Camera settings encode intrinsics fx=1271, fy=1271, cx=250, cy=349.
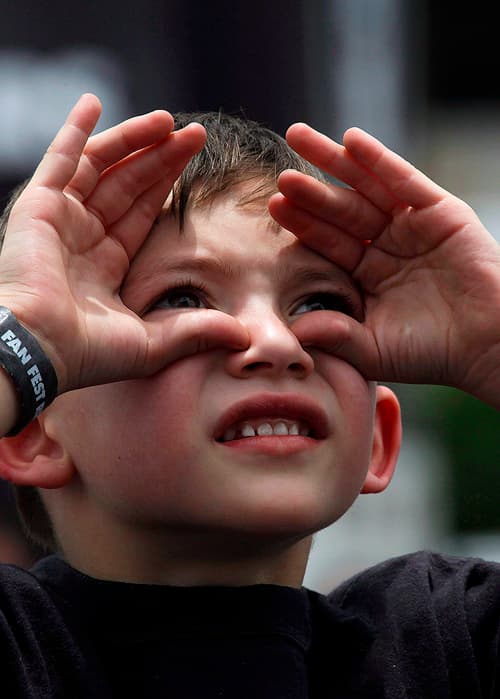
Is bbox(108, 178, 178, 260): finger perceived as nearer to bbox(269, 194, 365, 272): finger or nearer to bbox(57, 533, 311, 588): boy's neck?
bbox(269, 194, 365, 272): finger

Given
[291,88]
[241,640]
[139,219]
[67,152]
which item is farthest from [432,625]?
[291,88]

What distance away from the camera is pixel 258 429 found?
4.67 ft

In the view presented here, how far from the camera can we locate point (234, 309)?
1.46 m

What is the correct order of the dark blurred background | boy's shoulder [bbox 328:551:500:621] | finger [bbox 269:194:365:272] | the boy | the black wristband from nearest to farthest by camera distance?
the black wristband → the boy → finger [bbox 269:194:365:272] → boy's shoulder [bbox 328:551:500:621] → the dark blurred background

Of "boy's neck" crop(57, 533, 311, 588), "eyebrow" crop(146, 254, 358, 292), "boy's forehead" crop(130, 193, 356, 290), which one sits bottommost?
"boy's neck" crop(57, 533, 311, 588)

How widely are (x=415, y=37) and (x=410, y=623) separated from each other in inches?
107

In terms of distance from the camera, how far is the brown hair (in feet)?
5.06

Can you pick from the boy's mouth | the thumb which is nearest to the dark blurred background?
the thumb

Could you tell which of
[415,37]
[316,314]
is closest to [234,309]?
[316,314]

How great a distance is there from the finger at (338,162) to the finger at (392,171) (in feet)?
0.05

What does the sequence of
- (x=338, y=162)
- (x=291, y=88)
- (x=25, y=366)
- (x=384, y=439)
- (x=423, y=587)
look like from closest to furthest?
(x=25, y=366) → (x=338, y=162) → (x=423, y=587) → (x=384, y=439) → (x=291, y=88)

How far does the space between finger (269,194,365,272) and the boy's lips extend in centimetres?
21

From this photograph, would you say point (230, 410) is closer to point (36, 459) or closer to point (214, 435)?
point (214, 435)

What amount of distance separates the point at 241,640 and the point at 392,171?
22.8 inches
